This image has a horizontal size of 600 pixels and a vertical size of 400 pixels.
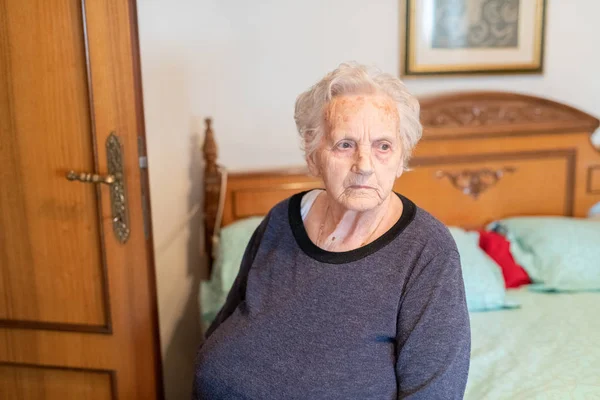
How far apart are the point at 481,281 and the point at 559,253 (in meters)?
0.35

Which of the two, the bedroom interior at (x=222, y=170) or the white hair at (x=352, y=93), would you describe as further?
the bedroom interior at (x=222, y=170)

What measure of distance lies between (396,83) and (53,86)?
91cm

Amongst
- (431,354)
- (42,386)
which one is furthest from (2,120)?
(431,354)

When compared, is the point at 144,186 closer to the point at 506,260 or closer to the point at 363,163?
the point at 363,163

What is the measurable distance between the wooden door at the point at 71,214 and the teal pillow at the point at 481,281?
100cm

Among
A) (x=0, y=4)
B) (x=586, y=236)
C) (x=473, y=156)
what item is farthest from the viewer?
(x=473, y=156)

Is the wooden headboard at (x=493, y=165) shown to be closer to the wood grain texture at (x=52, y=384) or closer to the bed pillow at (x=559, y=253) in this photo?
the bed pillow at (x=559, y=253)

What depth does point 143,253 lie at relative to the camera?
1.64 metres

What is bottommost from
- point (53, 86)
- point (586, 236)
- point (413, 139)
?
point (586, 236)

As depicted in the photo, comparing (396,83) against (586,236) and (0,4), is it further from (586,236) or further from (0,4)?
(586,236)

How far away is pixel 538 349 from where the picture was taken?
1.62 m

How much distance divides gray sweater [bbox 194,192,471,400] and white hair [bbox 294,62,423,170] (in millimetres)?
171

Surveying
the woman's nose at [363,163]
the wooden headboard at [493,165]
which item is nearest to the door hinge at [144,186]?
the wooden headboard at [493,165]

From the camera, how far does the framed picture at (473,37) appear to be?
2.29 m
